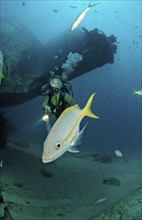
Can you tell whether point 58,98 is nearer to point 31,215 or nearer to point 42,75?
point 31,215

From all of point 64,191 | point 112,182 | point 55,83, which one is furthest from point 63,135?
point 112,182

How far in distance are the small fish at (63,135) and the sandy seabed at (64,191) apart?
383cm

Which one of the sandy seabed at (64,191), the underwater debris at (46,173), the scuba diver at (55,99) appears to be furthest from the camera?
the underwater debris at (46,173)

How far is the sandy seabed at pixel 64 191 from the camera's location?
23.9 ft

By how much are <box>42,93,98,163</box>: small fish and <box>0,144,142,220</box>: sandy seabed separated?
3.83 meters

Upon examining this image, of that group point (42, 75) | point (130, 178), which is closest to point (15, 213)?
point (130, 178)

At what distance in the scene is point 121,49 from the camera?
132 meters

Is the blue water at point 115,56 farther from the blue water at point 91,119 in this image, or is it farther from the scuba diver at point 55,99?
the scuba diver at point 55,99

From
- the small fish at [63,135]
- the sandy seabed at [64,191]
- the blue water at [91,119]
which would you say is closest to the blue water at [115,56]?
the blue water at [91,119]

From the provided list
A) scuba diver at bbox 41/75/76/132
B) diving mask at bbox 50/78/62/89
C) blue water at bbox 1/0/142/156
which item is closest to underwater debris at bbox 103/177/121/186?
scuba diver at bbox 41/75/76/132

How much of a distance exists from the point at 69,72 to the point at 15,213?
26.9 ft

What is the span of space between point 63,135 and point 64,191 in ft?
27.9

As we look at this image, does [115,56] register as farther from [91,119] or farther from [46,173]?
[46,173]

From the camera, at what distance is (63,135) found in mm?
2281
